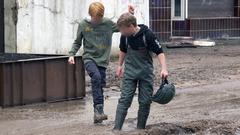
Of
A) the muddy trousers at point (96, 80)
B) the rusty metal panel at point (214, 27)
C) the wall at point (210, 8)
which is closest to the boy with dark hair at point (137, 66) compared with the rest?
the muddy trousers at point (96, 80)

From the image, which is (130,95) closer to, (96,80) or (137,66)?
(137,66)

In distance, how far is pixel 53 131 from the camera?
8250mm

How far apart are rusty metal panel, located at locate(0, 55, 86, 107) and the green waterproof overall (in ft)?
8.71

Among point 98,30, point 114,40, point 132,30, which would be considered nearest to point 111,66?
point 114,40

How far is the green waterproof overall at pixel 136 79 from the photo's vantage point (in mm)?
7980

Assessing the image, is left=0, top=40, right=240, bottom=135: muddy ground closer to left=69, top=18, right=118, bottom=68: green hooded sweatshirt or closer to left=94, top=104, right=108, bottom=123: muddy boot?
left=94, top=104, right=108, bottom=123: muddy boot

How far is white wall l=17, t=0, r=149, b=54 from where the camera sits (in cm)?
1530

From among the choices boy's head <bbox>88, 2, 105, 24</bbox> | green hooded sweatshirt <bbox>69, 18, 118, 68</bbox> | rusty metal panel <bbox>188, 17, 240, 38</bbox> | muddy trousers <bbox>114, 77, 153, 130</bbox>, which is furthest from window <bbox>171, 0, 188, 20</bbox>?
muddy trousers <bbox>114, 77, 153, 130</bbox>

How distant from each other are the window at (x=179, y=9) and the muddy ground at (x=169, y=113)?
6883 mm

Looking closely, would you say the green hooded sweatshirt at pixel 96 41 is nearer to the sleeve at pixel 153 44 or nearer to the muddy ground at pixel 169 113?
the muddy ground at pixel 169 113

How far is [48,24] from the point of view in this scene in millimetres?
15641

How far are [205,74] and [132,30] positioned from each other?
261 inches

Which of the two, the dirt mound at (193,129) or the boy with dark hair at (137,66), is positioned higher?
the boy with dark hair at (137,66)

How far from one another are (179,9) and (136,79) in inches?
544
